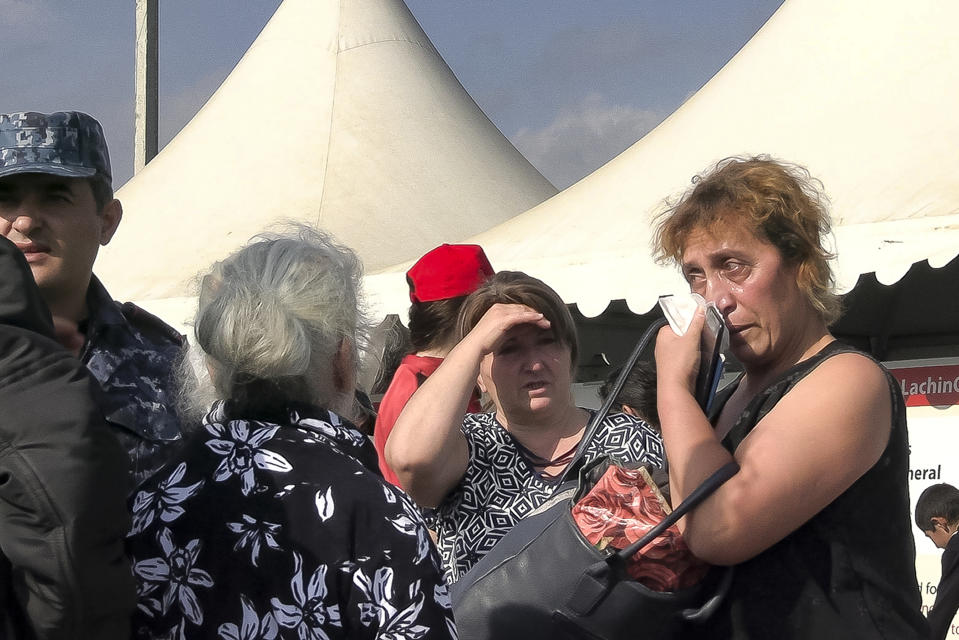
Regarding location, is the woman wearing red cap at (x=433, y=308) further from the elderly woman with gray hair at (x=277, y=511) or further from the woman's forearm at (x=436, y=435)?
the elderly woman with gray hair at (x=277, y=511)

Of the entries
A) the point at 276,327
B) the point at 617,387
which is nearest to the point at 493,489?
the point at 617,387

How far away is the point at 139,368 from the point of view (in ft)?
7.51

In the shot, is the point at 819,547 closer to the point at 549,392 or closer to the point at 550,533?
the point at 550,533

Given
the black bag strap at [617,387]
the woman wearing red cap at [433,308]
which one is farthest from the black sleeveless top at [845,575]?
the woman wearing red cap at [433,308]

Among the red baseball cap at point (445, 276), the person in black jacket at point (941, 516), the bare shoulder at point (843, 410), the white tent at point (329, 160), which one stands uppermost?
the bare shoulder at point (843, 410)

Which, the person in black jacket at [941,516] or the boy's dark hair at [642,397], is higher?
the boy's dark hair at [642,397]

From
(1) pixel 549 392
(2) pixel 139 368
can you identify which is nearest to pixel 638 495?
(1) pixel 549 392

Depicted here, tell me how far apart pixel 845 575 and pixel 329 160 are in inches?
292

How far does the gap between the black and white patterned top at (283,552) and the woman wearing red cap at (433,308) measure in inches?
47.9

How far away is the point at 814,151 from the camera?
4.48 meters

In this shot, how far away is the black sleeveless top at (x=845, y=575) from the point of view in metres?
1.57

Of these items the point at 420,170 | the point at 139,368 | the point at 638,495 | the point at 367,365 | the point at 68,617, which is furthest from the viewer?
the point at 420,170

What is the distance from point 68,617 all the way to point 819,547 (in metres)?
0.93

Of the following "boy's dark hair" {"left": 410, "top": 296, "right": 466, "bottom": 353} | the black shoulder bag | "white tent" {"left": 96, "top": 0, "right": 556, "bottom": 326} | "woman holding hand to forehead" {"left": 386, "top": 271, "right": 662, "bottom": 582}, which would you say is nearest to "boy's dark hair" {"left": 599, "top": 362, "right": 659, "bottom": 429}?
"boy's dark hair" {"left": 410, "top": 296, "right": 466, "bottom": 353}
